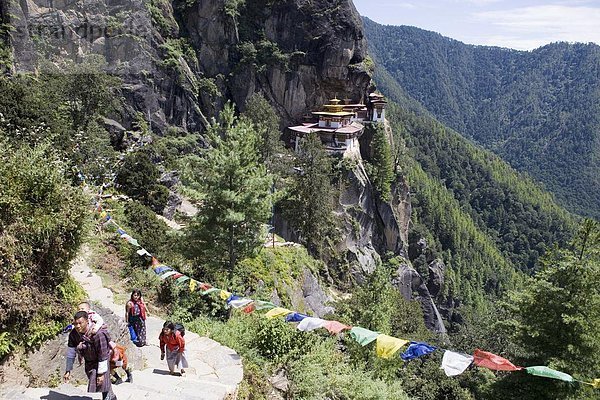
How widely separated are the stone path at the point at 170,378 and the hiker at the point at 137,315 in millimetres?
283

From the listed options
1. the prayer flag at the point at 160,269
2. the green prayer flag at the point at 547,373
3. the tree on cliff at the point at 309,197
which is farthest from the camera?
the tree on cliff at the point at 309,197

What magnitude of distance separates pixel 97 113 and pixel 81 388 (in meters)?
25.6

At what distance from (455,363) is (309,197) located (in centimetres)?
2134

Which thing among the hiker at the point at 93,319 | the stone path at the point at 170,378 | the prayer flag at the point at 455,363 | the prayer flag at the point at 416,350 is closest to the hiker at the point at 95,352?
the hiker at the point at 93,319

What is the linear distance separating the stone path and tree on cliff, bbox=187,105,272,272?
3.71 metres

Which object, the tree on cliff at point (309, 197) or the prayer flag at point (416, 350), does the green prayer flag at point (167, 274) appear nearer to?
the prayer flag at point (416, 350)

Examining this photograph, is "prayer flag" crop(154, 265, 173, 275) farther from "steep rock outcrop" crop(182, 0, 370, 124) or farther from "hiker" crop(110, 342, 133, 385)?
"steep rock outcrop" crop(182, 0, 370, 124)

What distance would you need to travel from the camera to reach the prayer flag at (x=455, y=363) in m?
9.76

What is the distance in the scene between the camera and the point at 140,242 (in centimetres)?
1700

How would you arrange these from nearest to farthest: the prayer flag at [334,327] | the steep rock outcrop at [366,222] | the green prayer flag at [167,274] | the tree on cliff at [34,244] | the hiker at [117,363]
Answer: the hiker at [117,363] → the tree on cliff at [34,244] → the prayer flag at [334,327] → the green prayer flag at [167,274] → the steep rock outcrop at [366,222]

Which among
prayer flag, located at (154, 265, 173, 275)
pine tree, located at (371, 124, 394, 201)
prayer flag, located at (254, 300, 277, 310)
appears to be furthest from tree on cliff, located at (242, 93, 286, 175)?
prayer flag, located at (254, 300, 277, 310)

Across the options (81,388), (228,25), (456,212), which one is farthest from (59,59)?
(456,212)

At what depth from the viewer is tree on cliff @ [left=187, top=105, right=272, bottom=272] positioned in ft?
48.4

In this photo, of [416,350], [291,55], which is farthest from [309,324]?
[291,55]
